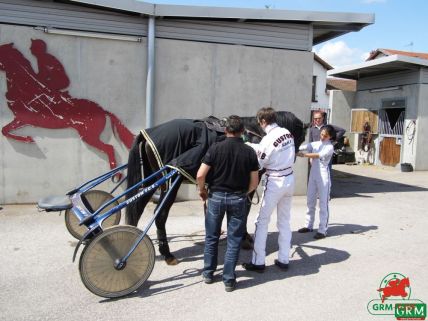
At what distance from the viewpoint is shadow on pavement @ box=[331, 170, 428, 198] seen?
9.37 metres

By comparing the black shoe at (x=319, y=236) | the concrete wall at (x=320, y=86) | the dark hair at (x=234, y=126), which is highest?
the concrete wall at (x=320, y=86)

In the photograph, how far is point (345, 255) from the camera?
4.99 meters

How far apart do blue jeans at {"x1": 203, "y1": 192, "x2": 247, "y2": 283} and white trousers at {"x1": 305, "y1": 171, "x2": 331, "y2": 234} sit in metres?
2.16

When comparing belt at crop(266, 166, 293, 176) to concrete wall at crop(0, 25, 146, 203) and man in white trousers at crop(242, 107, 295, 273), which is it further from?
concrete wall at crop(0, 25, 146, 203)

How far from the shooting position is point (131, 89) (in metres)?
7.52

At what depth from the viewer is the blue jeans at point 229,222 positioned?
388 cm

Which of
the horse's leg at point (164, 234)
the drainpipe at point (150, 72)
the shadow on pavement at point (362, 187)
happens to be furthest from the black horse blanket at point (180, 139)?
the shadow on pavement at point (362, 187)

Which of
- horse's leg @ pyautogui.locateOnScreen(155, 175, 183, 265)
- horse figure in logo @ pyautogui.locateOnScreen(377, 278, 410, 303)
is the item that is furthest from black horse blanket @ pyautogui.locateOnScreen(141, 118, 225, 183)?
horse figure in logo @ pyautogui.locateOnScreen(377, 278, 410, 303)

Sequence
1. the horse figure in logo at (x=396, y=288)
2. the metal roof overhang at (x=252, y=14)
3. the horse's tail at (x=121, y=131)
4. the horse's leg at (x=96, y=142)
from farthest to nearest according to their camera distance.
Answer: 1. the horse's tail at (x=121, y=131)
2. the horse's leg at (x=96, y=142)
3. the metal roof overhang at (x=252, y=14)
4. the horse figure in logo at (x=396, y=288)

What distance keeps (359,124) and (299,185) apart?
897 cm

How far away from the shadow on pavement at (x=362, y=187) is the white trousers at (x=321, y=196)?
3.11m

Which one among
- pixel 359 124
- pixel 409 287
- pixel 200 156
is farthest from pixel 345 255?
pixel 359 124

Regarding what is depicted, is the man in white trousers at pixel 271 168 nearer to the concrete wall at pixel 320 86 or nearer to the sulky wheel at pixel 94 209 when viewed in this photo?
the sulky wheel at pixel 94 209

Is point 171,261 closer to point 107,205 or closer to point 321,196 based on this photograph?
point 107,205
